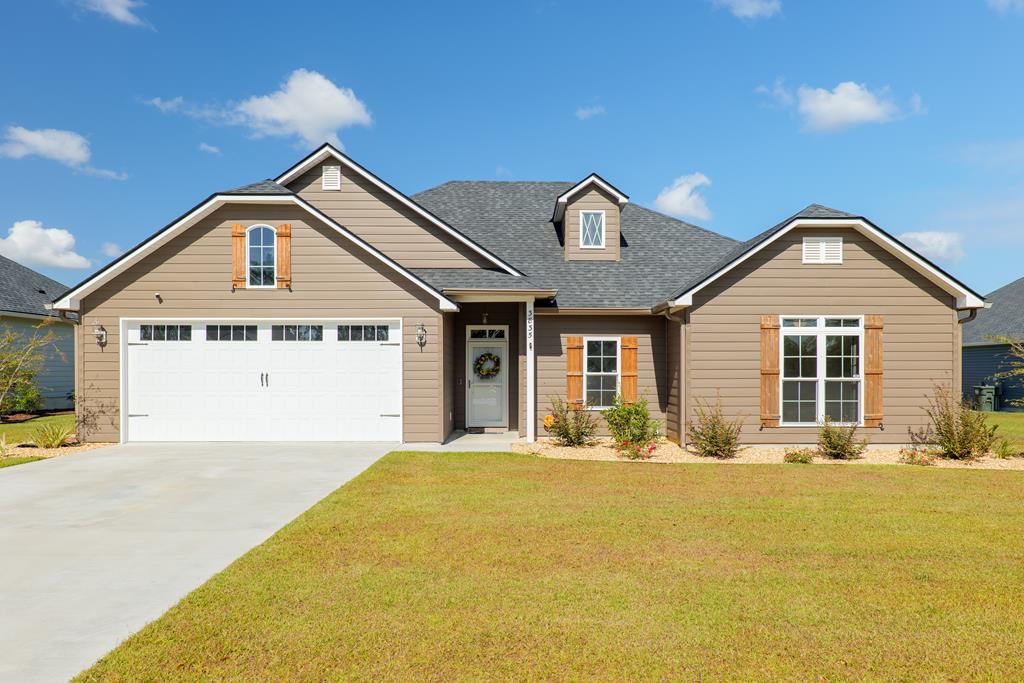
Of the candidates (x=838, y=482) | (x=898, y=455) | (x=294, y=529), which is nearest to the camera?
(x=294, y=529)

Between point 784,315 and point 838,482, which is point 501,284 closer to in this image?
point 784,315

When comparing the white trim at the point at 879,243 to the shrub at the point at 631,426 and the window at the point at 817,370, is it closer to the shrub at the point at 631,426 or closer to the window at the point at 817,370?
the window at the point at 817,370

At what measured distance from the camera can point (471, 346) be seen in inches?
596

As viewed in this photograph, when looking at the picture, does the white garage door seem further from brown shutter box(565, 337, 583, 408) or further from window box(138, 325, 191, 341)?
brown shutter box(565, 337, 583, 408)

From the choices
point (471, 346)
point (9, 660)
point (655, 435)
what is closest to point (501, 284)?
point (471, 346)

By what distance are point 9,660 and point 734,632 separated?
4389mm

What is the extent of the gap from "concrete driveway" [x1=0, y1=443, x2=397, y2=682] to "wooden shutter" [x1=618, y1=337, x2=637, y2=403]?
5692mm

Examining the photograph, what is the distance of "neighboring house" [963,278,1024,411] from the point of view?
76.4ft

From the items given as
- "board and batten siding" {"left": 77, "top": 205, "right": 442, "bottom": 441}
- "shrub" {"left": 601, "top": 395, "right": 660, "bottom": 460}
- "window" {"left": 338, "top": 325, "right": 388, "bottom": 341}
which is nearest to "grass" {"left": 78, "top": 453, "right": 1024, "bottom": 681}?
"shrub" {"left": 601, "top": 395, "right": 660, "bottom": 460}

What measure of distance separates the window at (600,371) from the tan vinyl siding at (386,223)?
3123mm

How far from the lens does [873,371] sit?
1252 centimetres

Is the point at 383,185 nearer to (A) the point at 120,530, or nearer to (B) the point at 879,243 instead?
(A) the point at 120,530

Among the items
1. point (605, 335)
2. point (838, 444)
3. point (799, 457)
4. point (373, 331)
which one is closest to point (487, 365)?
point (605, 335)

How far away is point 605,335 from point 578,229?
10.6ft
